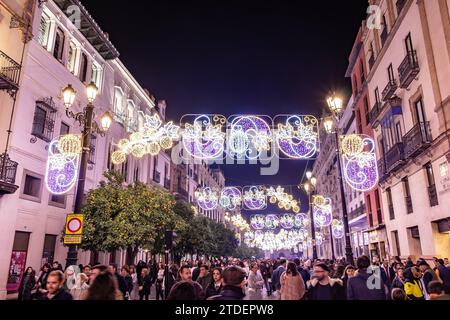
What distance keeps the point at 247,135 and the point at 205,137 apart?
1.79m

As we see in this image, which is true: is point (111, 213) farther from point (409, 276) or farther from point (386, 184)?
point (386, 184)

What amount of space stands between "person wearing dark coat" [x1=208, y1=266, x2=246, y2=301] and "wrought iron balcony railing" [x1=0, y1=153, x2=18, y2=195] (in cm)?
1351

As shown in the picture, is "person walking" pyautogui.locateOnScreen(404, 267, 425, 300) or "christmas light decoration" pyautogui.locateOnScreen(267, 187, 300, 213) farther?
"christmas light decoration" pyautogui.locateOnScreen(267, 187, 300, 213)

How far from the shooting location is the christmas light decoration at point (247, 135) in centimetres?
1528

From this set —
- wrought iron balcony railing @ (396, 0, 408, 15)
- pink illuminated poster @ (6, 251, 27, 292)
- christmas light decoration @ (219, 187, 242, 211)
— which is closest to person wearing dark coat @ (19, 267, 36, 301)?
pink illuminated poster @ (6, 251, 27, 292)

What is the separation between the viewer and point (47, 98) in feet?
61.9

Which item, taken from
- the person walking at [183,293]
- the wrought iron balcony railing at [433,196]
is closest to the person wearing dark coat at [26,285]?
the person walking at [183,293]

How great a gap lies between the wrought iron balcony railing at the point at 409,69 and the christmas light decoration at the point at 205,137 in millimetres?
9884

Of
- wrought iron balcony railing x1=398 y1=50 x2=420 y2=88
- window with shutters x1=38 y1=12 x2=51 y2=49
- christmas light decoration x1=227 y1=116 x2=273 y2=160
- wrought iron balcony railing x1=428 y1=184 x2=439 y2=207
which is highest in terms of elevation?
window with shutters x1=38 y1=12 x2=51 y2=49

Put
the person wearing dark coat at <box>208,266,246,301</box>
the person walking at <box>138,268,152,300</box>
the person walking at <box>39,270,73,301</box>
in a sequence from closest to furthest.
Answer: the person wearing dark coat at <box>208,266,246,301</box>
the person walking at <box>39,270,73,301</box>
the person walking at <box>138,268,152,300</box>

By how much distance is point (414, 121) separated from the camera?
62.1ft

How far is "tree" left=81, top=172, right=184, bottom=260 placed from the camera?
56.0 feet

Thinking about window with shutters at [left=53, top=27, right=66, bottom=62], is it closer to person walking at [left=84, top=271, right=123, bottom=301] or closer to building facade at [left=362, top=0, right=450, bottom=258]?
building facade at [left=362, top=0, right=450, bottom=258]

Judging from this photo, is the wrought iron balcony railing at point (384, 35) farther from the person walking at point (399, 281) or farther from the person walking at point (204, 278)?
the person walking at point (204, 278)
